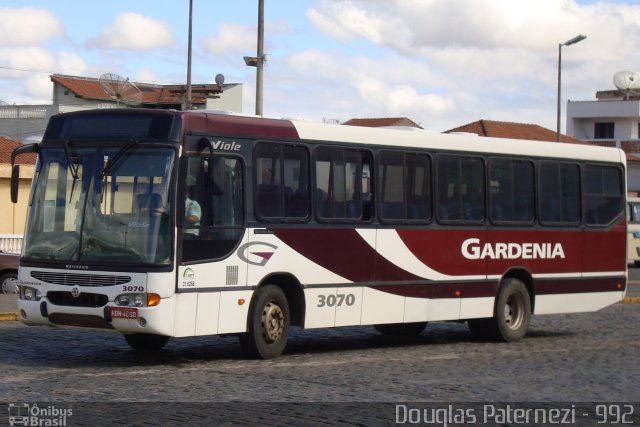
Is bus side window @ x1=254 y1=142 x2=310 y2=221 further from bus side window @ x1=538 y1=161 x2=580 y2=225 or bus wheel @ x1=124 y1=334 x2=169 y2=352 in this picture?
bus side window @ x1=538 y1=161 x2=580 y2=225

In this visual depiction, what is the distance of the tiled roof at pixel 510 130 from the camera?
86.6m

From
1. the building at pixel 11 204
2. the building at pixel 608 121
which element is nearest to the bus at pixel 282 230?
the building at pixel 11 204

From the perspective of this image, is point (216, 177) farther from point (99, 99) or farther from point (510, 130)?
point (99, 99)

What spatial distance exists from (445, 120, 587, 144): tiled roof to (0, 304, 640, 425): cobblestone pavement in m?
67.6

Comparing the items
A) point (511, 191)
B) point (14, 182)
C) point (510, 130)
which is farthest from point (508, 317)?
point (510, 130)

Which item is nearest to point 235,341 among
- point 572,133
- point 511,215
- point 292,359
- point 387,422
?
point 292,359

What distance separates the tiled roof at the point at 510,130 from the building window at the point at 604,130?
6109mm

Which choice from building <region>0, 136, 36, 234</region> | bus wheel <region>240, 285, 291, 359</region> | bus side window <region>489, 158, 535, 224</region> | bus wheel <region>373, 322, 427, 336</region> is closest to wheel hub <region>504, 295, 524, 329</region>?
bus side window <region>489, 158, 535, 224</region>

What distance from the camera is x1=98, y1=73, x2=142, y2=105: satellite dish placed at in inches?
1609

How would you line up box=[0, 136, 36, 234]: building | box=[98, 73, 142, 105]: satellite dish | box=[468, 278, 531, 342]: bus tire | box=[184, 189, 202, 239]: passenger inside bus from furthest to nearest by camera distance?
box=[98, 73, 142, 105]: satellite dish < box=[0, 136, 36, 234]: building < box=[468, 278, 531, 342]: bus tire < box=[184, 189, 202, 239]: passenger inside bus

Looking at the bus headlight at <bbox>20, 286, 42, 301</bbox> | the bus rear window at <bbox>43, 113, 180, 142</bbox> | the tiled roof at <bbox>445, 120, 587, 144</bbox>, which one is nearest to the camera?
the bus rear window at <bbox>43, 113, 180, 142</bbox>

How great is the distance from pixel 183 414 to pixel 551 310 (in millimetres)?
9997

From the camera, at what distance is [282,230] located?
50.5ft

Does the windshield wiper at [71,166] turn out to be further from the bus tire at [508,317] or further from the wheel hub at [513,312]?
the wheel hub at [513,312]
